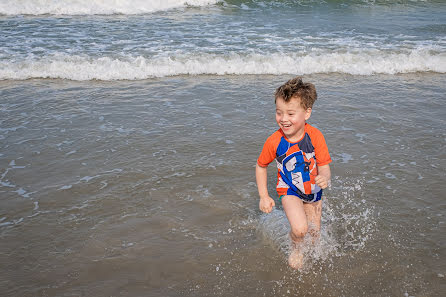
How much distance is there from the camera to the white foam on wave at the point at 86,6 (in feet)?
51.7

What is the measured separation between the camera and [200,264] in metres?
3.27

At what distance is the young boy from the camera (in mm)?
3111

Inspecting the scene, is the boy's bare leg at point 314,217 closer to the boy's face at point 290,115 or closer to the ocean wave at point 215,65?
the boy's face at point 290,115

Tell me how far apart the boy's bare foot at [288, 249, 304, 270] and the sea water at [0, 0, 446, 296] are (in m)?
0.06

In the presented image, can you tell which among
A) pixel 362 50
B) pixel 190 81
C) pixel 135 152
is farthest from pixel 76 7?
pixel 135 152

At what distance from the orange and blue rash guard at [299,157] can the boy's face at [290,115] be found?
0.52ft

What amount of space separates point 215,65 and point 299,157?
6528 mm

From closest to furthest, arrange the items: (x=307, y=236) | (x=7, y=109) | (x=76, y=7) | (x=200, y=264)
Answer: (x=200, y=264)
(x=307, y=236)
(x=7, y=109)
(x=76, y=7)

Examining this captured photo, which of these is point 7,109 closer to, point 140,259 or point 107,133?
point 107,133

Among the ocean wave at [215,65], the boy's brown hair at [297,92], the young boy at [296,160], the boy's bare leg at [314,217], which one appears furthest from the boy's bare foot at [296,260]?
the ocean wave at [215,65]

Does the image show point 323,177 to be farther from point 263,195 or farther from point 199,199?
point 199,199

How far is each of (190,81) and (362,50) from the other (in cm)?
530

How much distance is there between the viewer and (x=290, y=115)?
3.12 meters

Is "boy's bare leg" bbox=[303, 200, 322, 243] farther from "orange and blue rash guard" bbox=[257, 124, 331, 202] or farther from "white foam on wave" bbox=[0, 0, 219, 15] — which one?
"white foam on wave" bbox=[0, 0, 219, 15]
